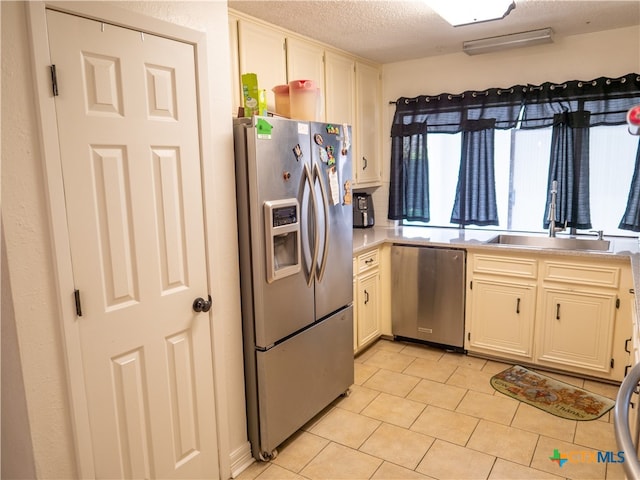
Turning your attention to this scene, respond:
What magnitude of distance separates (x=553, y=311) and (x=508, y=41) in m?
1.96

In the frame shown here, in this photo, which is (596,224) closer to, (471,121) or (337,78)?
(471,121)

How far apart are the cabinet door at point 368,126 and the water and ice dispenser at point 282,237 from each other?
67.0 inches

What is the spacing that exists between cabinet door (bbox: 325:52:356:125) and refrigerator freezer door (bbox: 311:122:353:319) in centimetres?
86

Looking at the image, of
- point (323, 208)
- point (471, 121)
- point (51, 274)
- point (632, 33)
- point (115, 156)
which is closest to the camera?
point (51, 274)

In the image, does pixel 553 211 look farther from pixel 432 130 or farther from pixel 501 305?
pixel 432 130

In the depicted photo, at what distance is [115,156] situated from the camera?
5.37ft

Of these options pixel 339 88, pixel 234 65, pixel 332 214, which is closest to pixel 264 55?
pixel 234 65

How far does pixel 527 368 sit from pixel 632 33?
2.49m

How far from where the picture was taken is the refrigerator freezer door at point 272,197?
2127 millimetres

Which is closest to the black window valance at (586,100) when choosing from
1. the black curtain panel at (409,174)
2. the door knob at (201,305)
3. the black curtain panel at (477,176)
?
the black curtain panel at (477,176)

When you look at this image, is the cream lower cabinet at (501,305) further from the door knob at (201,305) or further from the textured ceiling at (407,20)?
the door knob at (201,305)

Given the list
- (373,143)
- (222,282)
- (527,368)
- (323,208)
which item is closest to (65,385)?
(222,282)

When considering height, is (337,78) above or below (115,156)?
above

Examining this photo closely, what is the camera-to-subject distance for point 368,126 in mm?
4066
